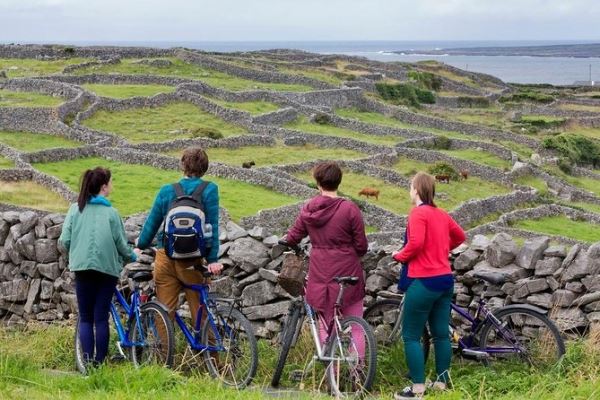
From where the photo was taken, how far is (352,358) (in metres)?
9.39

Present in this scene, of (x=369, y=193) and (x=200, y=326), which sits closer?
(x=200, y=326)

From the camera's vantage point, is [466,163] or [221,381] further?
[466,163]

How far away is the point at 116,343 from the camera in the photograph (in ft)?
36.4

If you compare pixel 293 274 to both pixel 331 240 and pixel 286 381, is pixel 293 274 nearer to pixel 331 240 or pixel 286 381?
pixel 331 240

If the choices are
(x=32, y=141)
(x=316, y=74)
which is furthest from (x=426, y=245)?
(x=316, y=74)

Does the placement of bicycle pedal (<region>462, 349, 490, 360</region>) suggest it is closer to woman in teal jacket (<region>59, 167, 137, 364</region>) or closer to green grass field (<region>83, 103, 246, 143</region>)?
woman in teal jacket (<region>59, 167, 137, 364</region>)

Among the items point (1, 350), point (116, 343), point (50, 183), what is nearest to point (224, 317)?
point (116, 343)

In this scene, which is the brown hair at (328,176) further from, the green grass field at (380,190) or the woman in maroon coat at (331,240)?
the green grass field at (380,190)

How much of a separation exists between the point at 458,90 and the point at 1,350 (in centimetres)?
9489

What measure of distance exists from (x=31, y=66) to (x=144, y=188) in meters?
38.6

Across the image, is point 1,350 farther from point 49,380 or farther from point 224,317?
point 224,317

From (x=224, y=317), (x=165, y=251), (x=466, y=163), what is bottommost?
(x=466, y=163)

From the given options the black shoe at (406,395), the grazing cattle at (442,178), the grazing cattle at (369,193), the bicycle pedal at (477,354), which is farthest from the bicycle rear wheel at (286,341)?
the grazing cattle at (442,178)

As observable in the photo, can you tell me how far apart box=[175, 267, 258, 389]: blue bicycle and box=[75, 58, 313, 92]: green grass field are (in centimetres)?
5677
